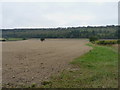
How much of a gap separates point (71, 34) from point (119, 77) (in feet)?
376

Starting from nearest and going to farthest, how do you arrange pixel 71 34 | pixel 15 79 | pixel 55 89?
pixel 55 89 < pixel 15 79 < pixel 71 34

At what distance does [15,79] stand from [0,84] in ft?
3.78

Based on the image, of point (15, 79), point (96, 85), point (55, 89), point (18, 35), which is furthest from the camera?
point (18, 35)

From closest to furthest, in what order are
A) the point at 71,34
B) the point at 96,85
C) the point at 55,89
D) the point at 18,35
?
the point at 55,89
the point at 96,85
the point at 71,34
the point at 18,35

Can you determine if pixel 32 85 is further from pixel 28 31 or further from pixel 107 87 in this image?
pixel 28 31

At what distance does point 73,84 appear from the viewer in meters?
7.94

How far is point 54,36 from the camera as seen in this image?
125 m

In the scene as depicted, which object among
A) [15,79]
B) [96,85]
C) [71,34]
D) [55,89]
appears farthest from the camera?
[71,34]

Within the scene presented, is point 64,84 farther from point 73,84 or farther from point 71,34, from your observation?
point 71,34

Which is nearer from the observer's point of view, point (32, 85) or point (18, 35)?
point (32, 85)

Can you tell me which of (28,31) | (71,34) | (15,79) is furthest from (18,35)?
(15,79)

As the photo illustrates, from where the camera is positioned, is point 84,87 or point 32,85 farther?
point 32,85

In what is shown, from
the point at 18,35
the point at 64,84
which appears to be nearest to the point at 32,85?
the point at 64,84

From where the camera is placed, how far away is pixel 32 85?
7.92m
